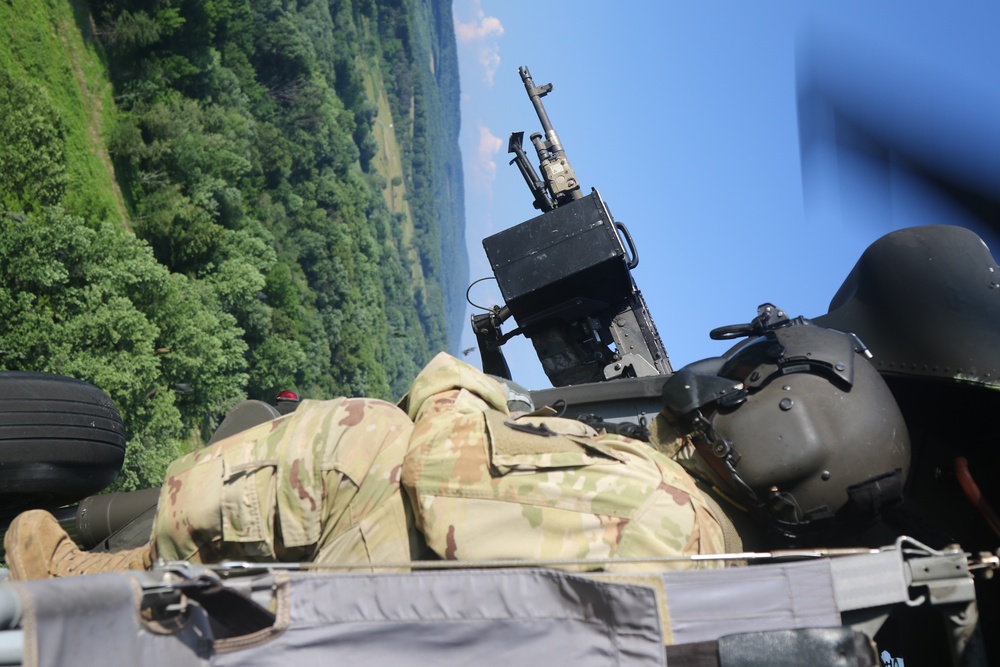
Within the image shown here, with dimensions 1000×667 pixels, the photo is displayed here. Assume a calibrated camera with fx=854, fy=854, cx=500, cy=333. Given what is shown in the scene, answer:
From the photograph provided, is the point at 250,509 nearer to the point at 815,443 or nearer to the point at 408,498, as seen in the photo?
the point at 408,498

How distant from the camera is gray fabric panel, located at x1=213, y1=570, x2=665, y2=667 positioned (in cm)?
202

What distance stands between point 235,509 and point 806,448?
189cm

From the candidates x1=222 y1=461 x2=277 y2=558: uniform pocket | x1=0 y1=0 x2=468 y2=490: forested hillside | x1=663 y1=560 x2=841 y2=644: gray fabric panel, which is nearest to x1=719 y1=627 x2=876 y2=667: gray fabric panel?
x1=663 y1=560 x2=841 y2=644: gray fabric panel

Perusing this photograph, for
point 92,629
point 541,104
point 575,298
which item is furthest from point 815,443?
point 541,104

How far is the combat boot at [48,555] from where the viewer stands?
2756 mm

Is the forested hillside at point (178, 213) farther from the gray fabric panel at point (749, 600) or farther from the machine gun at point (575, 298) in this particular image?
the gray fabric panel at point (749, 600)

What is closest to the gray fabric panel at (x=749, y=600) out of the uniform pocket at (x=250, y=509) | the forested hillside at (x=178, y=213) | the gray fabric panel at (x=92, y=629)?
the gray fabric panel at (x=92, y=629)

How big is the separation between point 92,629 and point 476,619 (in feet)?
2.77

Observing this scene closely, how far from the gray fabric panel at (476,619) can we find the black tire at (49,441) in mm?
2230

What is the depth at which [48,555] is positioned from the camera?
2.90 meters

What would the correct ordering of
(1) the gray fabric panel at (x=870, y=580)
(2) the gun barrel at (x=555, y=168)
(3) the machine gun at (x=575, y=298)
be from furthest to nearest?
(2) the gun barrel at (x=555, y=168), (3) the machine gun at (x=575, y=298), (1) the gray fabric panel at (x=870, y=580)

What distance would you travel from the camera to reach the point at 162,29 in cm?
3775

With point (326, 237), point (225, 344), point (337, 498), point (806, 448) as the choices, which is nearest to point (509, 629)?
point (337, 498)

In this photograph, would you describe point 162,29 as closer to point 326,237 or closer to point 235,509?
point 326,237
